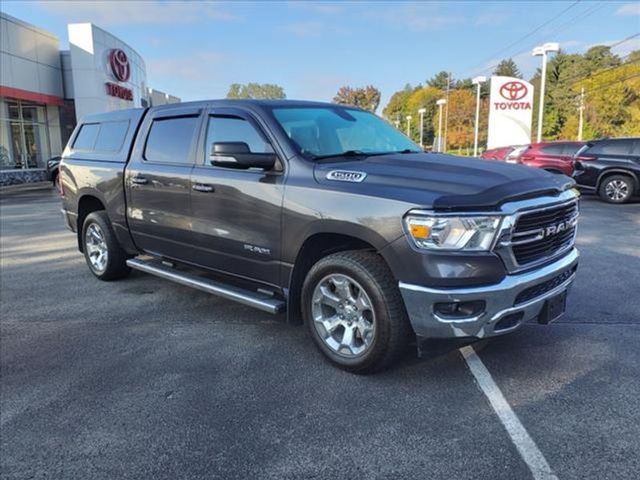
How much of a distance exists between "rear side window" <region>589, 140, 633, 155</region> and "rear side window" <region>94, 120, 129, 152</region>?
12.9 metres

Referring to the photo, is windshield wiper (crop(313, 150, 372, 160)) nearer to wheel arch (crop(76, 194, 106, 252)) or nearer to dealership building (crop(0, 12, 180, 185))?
wheel arch (crop(76, 194, 106, 252))

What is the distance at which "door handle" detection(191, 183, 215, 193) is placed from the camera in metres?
4.55

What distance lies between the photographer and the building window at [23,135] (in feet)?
76.3

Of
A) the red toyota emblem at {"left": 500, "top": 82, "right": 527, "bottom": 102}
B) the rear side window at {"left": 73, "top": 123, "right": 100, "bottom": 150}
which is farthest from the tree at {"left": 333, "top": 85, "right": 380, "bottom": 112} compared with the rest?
the rear side window at {"left": 73, "top": 123, "right": 100, "bottom": 150}

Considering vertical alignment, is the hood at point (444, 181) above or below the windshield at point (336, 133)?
below

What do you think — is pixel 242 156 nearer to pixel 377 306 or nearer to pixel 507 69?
pixel 377 306

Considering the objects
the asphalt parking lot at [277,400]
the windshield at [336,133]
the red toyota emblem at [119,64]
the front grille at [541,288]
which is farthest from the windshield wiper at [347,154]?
the red toyota emblem at [119,64]

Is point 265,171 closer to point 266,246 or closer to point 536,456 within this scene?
point 266,246

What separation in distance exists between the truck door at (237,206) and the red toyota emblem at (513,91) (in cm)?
2741

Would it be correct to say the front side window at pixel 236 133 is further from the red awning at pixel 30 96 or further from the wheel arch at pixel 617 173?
the red awning at pixel 30 96

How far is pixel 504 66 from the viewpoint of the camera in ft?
370

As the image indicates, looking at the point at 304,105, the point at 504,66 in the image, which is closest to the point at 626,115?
the point at 304,105

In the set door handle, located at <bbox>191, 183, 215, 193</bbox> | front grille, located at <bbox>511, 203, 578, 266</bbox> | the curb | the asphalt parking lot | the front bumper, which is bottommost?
the curb

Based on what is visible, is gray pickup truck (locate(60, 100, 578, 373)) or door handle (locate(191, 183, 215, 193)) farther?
door handle (locate(191, 183, 215, 193))
